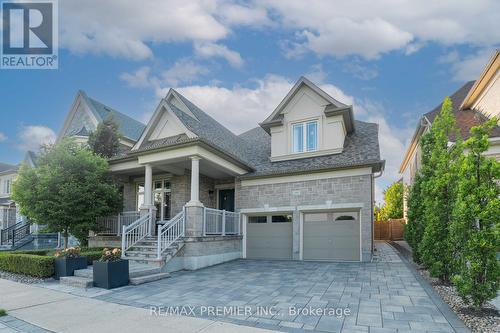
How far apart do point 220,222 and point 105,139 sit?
8.00 metres

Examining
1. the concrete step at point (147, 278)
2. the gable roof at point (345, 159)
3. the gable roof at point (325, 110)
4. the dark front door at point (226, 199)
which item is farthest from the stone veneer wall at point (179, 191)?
the concrete step at point (147, 278)

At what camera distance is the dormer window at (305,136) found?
14.9m

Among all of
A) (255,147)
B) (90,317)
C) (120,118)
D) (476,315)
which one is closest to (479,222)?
(476,315)

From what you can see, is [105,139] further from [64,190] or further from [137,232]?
[137,232]

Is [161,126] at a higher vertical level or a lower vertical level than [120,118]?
lower

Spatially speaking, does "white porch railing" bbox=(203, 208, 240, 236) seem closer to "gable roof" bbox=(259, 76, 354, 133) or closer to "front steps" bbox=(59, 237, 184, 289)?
"front steps" bbox=(59, 237, 184, 289)

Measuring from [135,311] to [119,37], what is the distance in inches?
441

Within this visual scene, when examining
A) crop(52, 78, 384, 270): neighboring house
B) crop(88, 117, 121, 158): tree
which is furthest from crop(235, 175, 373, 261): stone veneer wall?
crop(88, 117, 121, 158): tree

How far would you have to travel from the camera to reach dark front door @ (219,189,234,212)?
15.9m

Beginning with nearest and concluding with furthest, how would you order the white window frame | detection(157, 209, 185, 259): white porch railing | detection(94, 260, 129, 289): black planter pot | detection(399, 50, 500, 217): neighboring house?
detection(94, 260, 129, 289): black planter pot
detection(157, 209, 185, 259): white porch railing
detection(399, 50, 500, 217): neighboring house
the white window frame

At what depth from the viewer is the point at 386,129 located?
1814 cm

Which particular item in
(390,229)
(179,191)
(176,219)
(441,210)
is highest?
(179,191)

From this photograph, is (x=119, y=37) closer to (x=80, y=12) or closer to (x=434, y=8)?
(x=80, y=12)

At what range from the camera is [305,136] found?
49.6ft
